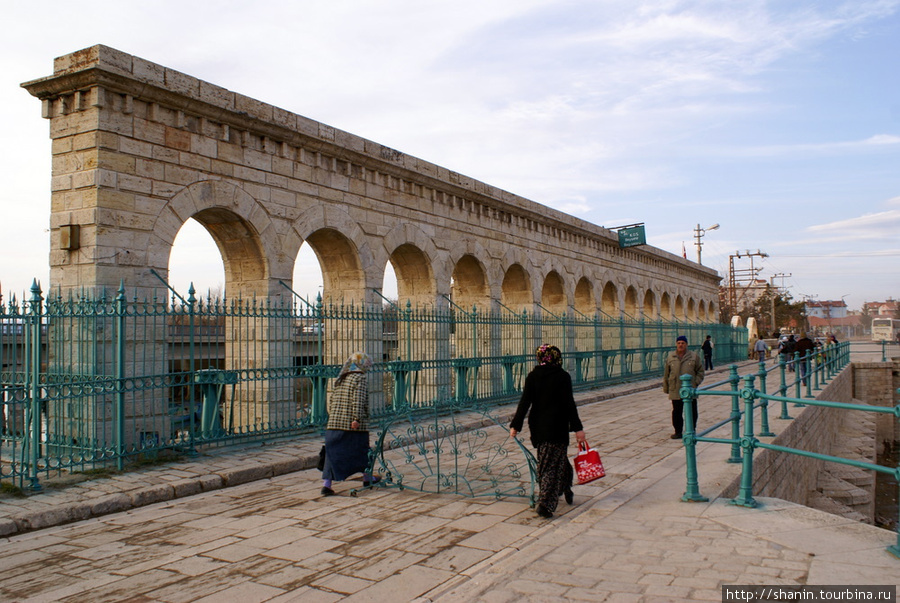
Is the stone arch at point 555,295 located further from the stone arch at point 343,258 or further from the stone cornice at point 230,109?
the stone arch at point 343,258

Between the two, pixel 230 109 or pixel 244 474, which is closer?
pixel 244 474

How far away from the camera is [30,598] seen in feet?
14.0

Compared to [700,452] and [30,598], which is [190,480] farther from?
[700,452]

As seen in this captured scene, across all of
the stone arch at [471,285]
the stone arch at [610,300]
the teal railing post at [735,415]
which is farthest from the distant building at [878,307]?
the teal railing post at [735,415]

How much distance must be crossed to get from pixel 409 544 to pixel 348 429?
203 cm

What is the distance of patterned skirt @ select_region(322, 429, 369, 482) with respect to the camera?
6.88m

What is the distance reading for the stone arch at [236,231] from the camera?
9.62 metres

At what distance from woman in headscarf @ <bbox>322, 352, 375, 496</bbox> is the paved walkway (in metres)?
0.25

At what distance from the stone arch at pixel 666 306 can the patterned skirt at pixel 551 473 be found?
27150 mm

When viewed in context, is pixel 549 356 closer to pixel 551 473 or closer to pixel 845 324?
pixel 551 473

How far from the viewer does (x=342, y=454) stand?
6.92m

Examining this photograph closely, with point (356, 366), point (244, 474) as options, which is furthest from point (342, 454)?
point (244, 474)

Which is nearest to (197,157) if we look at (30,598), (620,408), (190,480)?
(190,480)

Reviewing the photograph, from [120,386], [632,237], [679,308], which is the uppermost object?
[632,237]
